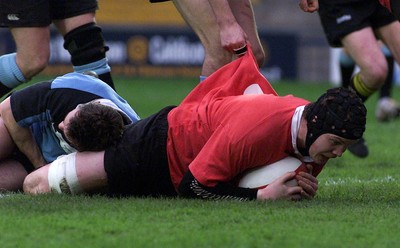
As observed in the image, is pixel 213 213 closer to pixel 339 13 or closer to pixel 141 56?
pixel 339 13

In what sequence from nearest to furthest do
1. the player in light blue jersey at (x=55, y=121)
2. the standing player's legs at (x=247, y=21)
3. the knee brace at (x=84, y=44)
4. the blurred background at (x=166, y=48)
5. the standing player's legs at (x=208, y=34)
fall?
the player in light blue jersey at (x=55, y=121), the standing player's legs at (x=208, y=34), the standing player's legs at (x=247, y=21), the knee brace at (x=84, y=44), the blurred background at (x=166, y=48)

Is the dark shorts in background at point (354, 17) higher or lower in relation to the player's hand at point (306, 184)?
higher

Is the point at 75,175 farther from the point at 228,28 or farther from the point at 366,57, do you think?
the point at 366,57

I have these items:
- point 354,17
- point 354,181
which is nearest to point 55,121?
point 354,181

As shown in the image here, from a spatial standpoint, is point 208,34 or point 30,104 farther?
point 208,34

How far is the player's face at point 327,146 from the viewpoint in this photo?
4488mm

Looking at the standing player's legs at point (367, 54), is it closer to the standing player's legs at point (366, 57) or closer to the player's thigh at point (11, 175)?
the standing player's legs at point (366, 57)

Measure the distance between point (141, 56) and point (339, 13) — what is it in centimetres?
1019

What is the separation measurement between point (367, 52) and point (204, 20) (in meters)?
2.12

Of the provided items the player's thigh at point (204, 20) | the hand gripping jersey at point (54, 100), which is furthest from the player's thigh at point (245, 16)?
the hand gripping jersey at point (54, 100)

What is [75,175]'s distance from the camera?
4855 millimetres

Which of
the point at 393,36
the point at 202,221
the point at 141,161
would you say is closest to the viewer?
the point at 202,221

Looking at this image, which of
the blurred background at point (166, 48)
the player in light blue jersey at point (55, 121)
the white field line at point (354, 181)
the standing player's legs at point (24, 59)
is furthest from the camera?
the blurred background at point (166, 48)

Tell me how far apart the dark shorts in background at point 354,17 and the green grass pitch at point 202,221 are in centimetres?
224
